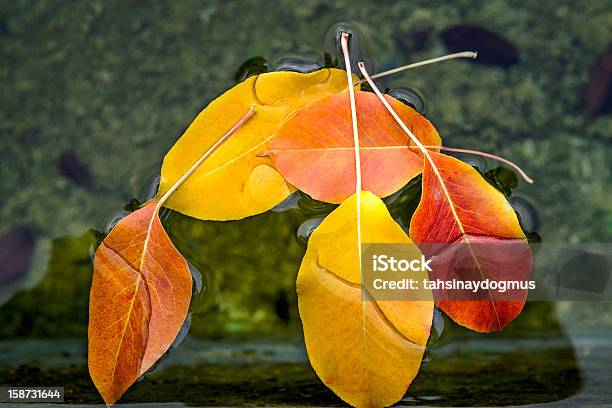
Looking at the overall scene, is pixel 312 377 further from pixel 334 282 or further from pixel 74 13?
pixel 74 13

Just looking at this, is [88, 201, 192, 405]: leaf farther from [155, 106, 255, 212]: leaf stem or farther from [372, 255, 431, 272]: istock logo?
[372, 255, 431, 272]: istock logo

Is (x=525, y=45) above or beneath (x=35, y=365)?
above

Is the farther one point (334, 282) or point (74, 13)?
point (74, 13)

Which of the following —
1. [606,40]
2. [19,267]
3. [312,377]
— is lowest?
[312,377]

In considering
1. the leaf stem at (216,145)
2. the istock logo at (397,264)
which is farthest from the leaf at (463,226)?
the leaf stem at (216,145)

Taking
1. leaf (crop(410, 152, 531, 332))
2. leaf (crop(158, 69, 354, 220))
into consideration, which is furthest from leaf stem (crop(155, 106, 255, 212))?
leaf (crop(410, 152, 531, 332))

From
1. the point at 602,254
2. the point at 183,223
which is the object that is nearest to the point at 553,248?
the point at 602,254

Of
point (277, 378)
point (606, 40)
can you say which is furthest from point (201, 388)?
point (606, 40)
